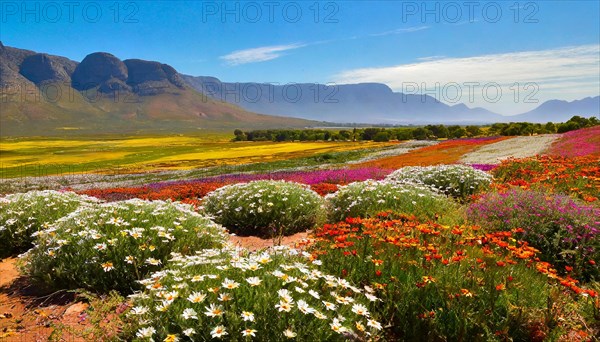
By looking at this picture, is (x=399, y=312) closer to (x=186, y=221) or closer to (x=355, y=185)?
(x=186, y=221)

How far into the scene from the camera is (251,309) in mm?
3369

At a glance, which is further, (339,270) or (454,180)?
(454,180)

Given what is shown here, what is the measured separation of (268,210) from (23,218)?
5454 mm

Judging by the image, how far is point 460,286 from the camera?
4086mm

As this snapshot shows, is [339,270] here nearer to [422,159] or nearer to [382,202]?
[382,202]

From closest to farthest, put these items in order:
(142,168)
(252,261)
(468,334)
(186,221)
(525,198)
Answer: (468,334), (252,261), (186,221), (525,198), (142,168)

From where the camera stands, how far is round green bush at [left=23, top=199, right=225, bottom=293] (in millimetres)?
5480

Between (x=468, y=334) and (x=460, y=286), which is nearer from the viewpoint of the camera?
(x=468, y=334)

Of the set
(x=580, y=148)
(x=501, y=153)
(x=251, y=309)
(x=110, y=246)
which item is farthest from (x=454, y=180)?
(x=501, y=153)

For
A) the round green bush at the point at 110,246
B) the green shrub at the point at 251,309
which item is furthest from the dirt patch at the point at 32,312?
the green shrub at the point at 251,309

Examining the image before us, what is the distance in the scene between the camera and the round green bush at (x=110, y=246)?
548 cm

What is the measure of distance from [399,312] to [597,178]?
9.36 meters

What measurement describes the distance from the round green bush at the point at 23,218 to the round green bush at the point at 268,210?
3769mm

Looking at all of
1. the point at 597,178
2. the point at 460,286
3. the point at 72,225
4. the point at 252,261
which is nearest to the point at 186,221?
the point at 72,225
